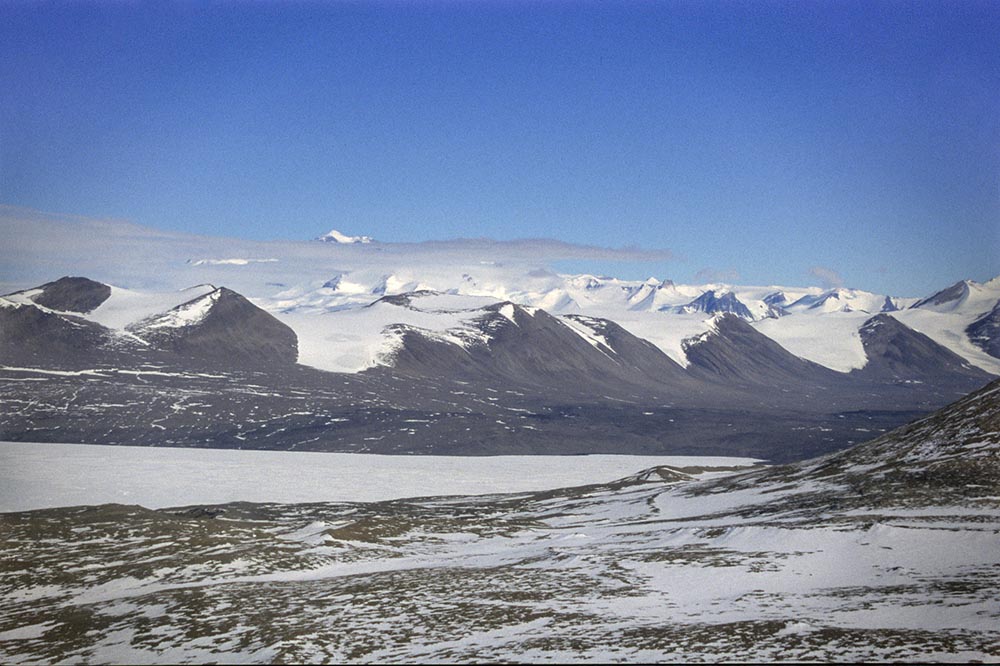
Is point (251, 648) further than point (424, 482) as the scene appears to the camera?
No

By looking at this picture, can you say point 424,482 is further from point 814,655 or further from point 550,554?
point 814,655

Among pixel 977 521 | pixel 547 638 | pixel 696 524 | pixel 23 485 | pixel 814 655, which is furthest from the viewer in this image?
pixel 23 485

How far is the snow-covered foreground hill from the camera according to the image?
41.2 metres

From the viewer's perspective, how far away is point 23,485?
Answer: 163125 mm

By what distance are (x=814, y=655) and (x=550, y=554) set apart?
36530 mm

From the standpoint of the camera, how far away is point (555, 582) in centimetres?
5809

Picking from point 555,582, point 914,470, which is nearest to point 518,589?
point 555,582

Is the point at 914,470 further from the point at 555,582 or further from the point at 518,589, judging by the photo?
the point at 518,589

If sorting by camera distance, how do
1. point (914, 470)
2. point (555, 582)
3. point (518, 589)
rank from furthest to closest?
point (914, 470) → point (555, 582) → point (518, 589)

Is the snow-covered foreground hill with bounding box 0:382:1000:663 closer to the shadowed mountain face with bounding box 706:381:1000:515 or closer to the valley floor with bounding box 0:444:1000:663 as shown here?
the valley floor with bounding box 0:444:1000:663

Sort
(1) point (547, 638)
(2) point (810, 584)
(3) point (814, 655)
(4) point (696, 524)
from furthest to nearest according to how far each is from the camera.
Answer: (4) point (696, 524) < (2) point (810, 584) < (1) point (547, 638) < (3) point (814, 655)

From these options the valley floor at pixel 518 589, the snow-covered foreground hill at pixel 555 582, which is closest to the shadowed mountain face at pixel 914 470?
the snow-covered foreground hill at pixel 555 582

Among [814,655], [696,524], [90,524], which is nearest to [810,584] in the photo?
[814,655]

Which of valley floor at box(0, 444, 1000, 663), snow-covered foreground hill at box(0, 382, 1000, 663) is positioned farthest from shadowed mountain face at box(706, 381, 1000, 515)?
valley floor at box(0, 444, 1000, 663)
